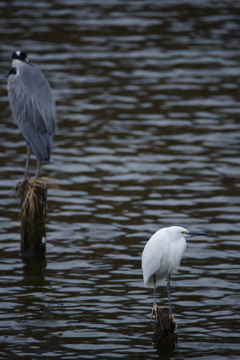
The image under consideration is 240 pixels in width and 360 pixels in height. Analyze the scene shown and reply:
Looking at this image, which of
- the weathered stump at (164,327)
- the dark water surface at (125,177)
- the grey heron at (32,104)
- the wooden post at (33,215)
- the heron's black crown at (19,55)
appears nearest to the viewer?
the weathered stump at (164,327)

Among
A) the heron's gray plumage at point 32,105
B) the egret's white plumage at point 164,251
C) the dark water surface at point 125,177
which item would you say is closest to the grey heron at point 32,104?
the heron's gray plumage at point 32,105

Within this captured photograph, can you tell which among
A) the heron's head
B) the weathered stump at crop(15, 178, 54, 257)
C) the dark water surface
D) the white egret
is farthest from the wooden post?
the white egret

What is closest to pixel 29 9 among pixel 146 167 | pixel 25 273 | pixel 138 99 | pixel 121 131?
pixel 138 99

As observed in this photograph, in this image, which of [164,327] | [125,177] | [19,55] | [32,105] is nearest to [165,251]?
[164,327]

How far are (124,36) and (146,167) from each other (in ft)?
28.6

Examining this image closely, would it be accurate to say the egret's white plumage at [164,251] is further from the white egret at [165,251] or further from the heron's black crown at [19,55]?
the heron's black crown at [19,55]

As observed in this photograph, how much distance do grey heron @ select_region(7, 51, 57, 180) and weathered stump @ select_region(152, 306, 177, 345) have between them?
130 inches

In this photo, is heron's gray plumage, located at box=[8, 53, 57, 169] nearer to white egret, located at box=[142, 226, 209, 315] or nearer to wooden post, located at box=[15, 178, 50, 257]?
wooden post, located at box=[15, 178, 50, 257]

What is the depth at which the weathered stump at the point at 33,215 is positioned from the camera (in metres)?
7.88

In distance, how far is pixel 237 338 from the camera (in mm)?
6164

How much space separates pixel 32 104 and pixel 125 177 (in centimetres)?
278

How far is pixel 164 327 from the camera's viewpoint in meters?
5.93

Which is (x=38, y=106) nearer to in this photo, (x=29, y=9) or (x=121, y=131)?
(x=121, y=131)

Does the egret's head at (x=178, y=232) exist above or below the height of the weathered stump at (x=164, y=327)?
above
